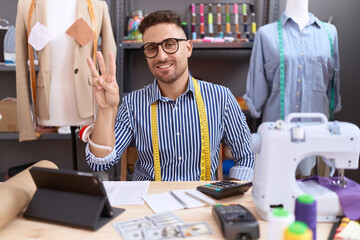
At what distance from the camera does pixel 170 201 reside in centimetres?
128

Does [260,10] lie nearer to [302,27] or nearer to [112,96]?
[302,27]

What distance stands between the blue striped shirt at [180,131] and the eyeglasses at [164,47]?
17 centimetres

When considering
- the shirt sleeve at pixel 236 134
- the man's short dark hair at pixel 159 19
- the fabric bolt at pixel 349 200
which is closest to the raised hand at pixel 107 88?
the man's short dark hair at pixel 159 19

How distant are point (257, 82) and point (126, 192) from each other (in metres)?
1.72

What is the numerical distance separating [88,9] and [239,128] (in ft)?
4.71

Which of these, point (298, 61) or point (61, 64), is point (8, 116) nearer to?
point (61, 64)

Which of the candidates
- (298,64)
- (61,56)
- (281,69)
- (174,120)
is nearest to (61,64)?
(61,56)

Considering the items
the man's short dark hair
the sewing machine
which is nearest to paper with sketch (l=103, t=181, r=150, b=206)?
the sewing machine

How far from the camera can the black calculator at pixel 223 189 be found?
130 centimetres

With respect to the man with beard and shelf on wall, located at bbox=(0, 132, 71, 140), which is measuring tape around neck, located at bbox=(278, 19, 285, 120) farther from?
shelf on wall, located at bbox=(0, 132, 71, 140)

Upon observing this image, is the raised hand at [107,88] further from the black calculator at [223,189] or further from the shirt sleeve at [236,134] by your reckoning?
the shirt sleeve at [236,134]

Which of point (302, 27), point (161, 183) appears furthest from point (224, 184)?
point (302, 27)

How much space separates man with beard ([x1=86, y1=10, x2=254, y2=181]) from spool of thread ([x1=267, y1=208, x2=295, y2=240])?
959mm

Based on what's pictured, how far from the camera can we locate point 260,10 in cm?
350
